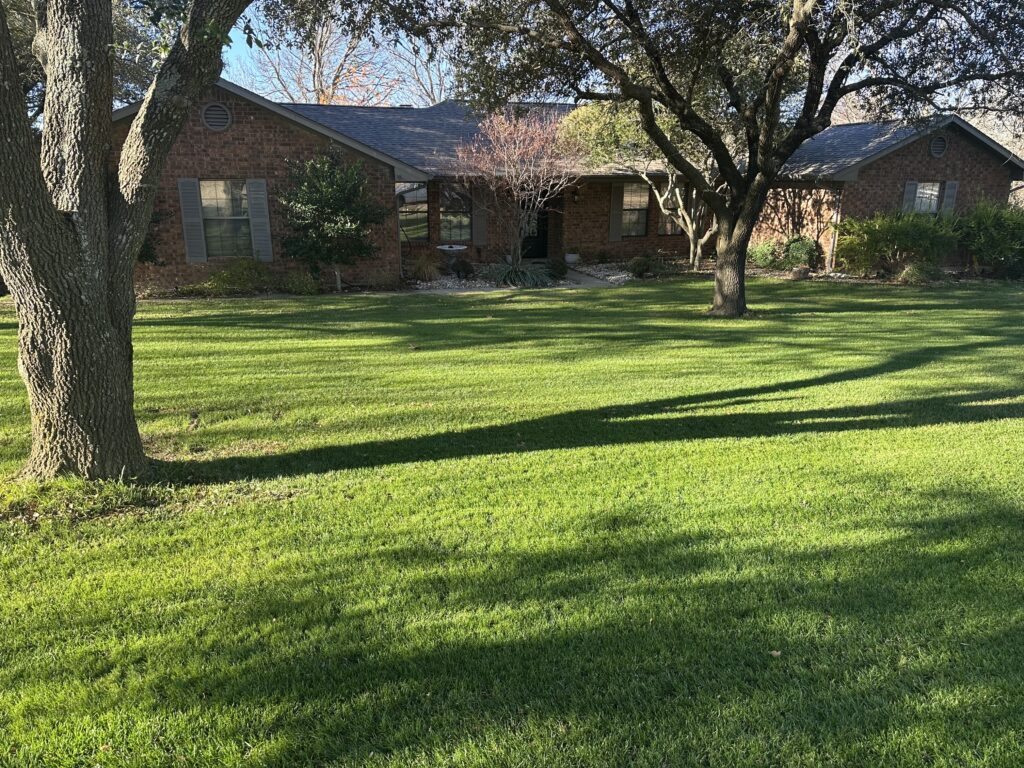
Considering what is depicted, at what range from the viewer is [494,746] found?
7.81 ft

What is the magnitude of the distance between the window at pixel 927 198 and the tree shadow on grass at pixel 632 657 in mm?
18777

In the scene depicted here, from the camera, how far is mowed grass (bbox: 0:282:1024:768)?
2.46m

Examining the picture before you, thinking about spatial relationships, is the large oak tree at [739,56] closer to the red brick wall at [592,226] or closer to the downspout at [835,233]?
the downspout at [835,233]

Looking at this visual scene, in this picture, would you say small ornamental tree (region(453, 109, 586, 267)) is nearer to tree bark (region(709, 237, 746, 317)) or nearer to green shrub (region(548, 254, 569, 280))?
green shrub (region(548, 254, 569, 280))

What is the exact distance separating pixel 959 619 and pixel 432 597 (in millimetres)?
2344

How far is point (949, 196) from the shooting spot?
772 inches

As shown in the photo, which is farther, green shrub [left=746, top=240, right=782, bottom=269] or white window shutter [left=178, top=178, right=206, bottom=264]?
green shrub [left=746, top=240, right=782, bottom=269]

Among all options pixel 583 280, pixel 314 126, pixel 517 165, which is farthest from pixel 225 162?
pixel 583 280

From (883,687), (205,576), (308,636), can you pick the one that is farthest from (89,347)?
(883,687)

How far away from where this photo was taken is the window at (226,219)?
1456cm

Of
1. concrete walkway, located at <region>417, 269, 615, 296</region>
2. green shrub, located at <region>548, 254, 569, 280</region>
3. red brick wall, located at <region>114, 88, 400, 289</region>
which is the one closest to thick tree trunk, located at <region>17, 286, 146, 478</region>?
concrete walkway, located at <region>417, 269, 615, 296</region>

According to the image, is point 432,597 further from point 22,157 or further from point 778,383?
point 778,383

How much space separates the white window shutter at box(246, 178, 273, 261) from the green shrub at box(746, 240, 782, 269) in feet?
41.1

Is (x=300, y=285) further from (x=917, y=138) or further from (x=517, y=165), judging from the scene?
(x=917, y=138)
